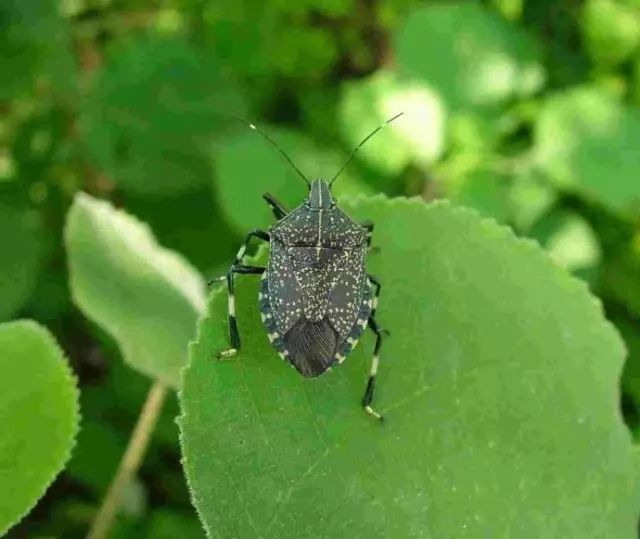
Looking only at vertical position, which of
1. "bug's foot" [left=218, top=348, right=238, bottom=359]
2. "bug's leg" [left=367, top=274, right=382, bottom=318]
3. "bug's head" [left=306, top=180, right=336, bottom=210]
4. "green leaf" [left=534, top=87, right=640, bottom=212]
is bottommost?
"bug's foot" [left=218, top=348, right=238, bottom=359]

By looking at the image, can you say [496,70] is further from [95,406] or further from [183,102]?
[95,406]

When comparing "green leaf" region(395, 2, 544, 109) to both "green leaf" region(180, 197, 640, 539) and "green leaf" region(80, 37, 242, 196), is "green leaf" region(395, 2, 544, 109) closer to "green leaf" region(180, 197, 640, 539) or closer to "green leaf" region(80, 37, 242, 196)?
"green leaf" region(80, 37, 242, 196)

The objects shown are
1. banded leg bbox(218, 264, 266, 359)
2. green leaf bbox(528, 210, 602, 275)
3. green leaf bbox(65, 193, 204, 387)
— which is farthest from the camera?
green leaf bbox(528, 210, 602, 275)

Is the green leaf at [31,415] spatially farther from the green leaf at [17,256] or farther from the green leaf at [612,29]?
the green leaf at [612,29]

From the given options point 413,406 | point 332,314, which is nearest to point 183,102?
point 332,314

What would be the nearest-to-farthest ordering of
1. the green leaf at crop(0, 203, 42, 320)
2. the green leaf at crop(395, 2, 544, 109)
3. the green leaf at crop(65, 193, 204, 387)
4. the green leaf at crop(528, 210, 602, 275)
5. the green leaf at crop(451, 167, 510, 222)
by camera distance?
the green leaf at crop(65, 193, 204, 387) < the green leaf at crop(0, 203, 42, 320) < the green leaf at crop(451, 167, 510, 222) < the green leaf at crop(528, 210, 602, 275) < the green leaf at crop(395, 2, 544, 109)

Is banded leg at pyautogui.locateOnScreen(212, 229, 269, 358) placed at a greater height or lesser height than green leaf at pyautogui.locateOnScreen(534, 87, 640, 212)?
lesser

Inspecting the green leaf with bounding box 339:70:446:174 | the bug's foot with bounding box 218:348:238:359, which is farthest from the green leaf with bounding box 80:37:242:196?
the bug's foot with bounding box 218:348:238:359
